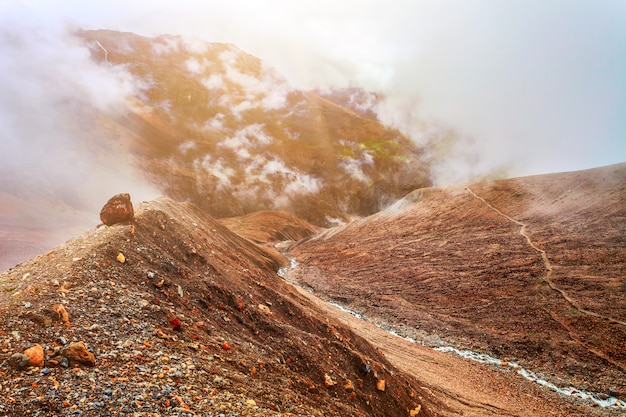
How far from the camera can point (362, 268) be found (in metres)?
41.4

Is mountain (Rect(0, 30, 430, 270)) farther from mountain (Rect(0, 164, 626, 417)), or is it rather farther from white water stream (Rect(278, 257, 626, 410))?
white water stream (Rect(278, 257, 626, 410))

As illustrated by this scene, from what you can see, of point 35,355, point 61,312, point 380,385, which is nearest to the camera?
point 35,355

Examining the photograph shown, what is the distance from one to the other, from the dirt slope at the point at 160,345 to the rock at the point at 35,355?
101 millimetres

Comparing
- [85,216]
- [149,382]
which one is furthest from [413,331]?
[85,216]

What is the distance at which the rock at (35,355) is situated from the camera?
5.77m

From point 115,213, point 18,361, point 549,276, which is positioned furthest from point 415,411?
point 549,276

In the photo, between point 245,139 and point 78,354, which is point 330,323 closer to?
point 78,354

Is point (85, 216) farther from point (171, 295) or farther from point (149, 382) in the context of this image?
point (149, 382)

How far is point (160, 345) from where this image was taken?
7289 millimetres

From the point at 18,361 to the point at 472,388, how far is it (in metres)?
17.4

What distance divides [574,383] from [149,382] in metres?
21.6

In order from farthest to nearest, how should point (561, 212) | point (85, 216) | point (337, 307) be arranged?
point (85, 216) < point (561, 212) < point (337, 307)

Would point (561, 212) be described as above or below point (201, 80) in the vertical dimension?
below

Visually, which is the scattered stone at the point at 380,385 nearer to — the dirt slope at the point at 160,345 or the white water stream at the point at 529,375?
the dirt slope at the point at 160,345
